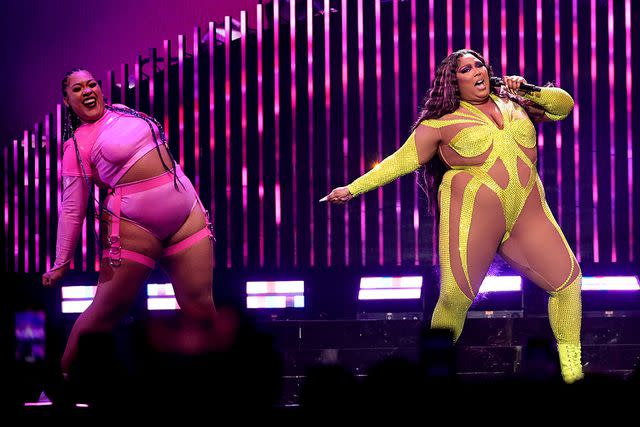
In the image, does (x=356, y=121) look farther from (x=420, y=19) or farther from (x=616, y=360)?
(x=616, y=360)

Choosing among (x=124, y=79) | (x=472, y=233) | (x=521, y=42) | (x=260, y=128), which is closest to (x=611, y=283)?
(x=521, y=42)

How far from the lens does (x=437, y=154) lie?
3969 mm

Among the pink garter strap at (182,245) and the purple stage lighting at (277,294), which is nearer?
the pink garter strap at (182,245)

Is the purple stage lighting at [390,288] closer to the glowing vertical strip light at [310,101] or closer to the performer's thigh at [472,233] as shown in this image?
the glowing vertical strip light at [310,101]

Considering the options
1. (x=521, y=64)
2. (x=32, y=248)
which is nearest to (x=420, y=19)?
(x=521, y=64)

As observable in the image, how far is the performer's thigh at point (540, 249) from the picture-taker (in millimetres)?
3693

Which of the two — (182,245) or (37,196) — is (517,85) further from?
(37,196)

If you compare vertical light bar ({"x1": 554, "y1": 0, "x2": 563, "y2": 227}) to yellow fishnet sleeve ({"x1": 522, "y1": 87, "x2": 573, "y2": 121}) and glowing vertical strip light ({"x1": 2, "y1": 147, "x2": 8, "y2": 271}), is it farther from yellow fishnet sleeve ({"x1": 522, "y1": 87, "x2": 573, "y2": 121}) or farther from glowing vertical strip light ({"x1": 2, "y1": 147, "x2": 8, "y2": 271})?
glowing vertical strip light ({"x1": 2, "y1": 147, "x2": 8, "y2": 271})

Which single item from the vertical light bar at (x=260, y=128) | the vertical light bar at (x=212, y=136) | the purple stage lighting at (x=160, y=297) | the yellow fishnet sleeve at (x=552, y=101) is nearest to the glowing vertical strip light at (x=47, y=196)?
the purple stage lighting at (x=160, y=297)

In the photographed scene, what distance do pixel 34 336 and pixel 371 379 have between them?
13.8ft

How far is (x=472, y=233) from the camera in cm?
378

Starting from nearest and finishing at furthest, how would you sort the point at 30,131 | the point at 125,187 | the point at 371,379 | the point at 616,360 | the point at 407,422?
the point at 407,422 < the point at 371,379 < the point at 125,187 < the point at 616,360 < the point at 30,131

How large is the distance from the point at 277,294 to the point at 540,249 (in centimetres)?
461

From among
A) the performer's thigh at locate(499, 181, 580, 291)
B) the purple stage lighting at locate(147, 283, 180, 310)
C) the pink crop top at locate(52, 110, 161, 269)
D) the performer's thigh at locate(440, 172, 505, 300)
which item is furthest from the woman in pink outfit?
the purple stage lighting at locate(147, 283, 180, 310)
